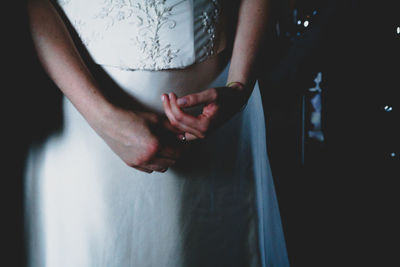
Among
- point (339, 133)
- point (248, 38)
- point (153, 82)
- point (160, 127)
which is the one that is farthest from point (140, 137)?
point (339, 133)

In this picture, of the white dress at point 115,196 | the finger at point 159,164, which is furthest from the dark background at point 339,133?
the finger at point 159,164

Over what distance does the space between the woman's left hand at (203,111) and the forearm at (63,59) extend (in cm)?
15

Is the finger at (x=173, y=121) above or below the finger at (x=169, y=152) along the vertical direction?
above

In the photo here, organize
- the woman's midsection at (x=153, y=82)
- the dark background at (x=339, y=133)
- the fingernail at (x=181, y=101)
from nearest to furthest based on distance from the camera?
1. the fingernail at (x=181, y=101)
2. the woman's midsection at (x=153, y=82)
3. the dark background at (x=339, y=133)

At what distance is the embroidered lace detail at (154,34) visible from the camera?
675 millimetres

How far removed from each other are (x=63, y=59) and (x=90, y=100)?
0.11 meters

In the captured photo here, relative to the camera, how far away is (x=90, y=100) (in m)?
0.65

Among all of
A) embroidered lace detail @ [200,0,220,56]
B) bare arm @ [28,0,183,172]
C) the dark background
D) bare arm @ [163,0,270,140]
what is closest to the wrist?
bare arm @ [163,0,270,140]

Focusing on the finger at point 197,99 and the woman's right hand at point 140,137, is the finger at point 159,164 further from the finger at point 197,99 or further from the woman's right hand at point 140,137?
the finger at point 197,99

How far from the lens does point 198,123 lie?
2.06ft

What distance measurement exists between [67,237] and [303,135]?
1858 millimetres

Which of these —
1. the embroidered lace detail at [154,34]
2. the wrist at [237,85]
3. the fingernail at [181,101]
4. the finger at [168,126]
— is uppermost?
the embroidered lace detail at [154,34]

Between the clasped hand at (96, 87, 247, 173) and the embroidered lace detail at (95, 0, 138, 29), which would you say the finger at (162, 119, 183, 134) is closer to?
the clasped hand at (96, 87, 247, 173)

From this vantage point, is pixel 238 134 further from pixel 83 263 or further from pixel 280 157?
pixel 280 157
